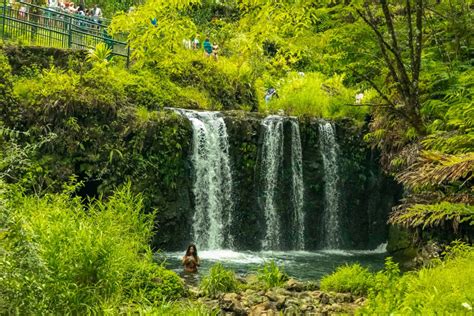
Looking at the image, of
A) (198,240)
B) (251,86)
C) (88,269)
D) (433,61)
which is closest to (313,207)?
(198,240)

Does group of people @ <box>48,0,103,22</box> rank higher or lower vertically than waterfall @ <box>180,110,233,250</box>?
higher

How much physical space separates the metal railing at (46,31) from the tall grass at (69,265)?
854 cm

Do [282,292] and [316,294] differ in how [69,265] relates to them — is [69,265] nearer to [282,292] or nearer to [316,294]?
[282,292]

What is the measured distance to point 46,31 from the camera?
18234mm

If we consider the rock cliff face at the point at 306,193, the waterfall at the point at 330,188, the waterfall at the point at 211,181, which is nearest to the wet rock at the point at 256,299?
the rock cliff face at the point at 306,193

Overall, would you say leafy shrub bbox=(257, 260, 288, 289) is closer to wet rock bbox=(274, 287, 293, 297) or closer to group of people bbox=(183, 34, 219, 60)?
wet rock bbox=(274, 287, 293, 297)

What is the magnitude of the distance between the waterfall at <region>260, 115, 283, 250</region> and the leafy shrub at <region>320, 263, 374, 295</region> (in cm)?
593

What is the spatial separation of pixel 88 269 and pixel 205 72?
40.9 feet

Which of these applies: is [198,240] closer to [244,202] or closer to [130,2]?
[244,202]

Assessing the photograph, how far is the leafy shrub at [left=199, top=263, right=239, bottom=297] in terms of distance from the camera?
30.9ft

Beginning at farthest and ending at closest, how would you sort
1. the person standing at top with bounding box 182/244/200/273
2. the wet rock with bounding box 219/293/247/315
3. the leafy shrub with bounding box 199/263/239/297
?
the person standing at top with bounding box 182/244/200/273 < the leafy shrub with bounding box 199/263/239/297 < the wet rock with bounding box 219/293/247/315

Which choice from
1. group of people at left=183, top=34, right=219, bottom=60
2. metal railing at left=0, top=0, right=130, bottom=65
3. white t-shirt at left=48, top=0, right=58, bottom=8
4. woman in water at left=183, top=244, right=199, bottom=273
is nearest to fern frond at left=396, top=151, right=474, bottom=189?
woman in water at left=183, top=244, right=199, bottom=273

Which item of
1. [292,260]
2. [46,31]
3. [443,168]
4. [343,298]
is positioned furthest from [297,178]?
[443,168]

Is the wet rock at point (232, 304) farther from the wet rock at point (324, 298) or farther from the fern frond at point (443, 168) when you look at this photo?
the fern frond at point (443, 168)
